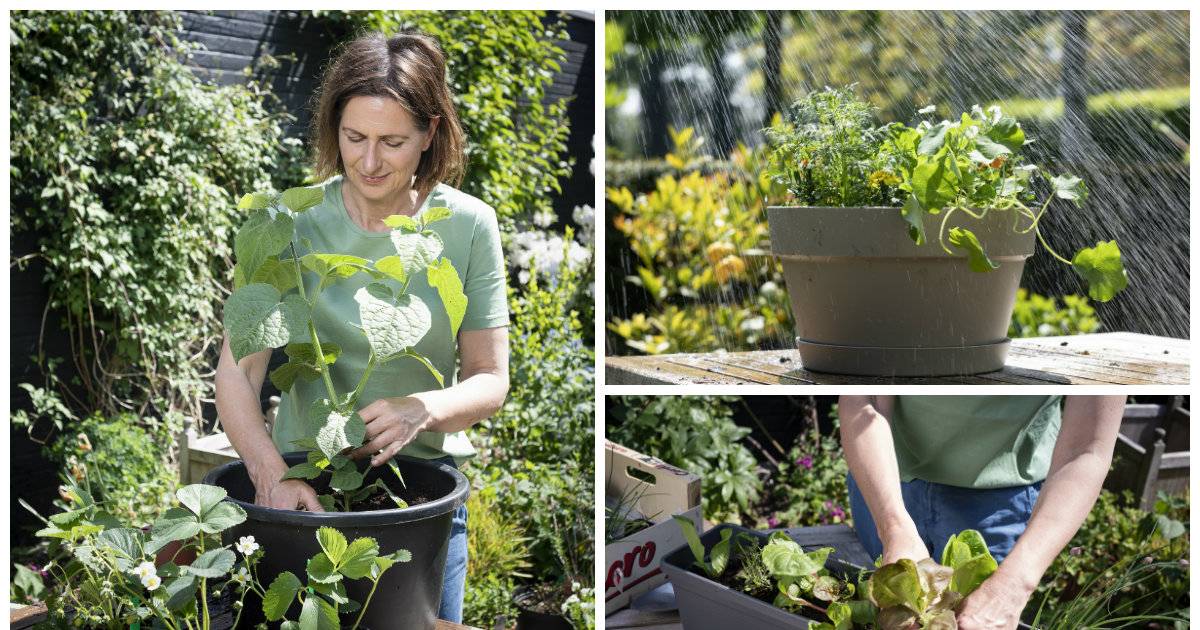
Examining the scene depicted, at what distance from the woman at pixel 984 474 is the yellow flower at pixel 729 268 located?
83cm

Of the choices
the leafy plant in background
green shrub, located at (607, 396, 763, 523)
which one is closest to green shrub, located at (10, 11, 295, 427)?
the leafy plant in background

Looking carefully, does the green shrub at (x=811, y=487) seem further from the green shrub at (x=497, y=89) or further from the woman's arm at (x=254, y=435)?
the woman's arm at (x=254, y=435)

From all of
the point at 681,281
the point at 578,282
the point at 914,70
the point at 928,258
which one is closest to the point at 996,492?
the point at 928,258

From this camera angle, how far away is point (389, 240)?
1.33m

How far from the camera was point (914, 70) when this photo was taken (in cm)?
193

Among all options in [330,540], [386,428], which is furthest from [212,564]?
[386,428]

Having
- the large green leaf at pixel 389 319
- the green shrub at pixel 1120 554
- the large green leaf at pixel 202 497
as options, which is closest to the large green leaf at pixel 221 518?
the large green leaf at pixel 202 497

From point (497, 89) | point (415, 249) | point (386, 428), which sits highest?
point (497, 89)

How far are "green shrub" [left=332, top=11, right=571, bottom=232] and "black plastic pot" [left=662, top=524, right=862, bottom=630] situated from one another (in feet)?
7.40

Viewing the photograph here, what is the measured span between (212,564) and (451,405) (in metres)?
0.35

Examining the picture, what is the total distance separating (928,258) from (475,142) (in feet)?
8.14

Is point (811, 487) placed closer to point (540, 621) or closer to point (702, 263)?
point (702, 263)

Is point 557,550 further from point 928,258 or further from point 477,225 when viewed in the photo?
point 928,258

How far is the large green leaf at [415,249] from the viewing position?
3.46 ft
